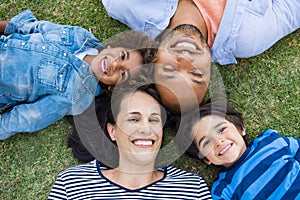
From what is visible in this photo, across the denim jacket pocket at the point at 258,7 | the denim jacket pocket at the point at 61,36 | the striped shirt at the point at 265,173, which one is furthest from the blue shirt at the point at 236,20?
the striped shirt at the point at 265,173

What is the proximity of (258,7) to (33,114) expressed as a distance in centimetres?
117

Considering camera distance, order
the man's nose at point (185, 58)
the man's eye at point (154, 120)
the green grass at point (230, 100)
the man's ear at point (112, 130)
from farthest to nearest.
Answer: the green grass at point (230, 100) → the man's ear at point (112, 130) → the man's eye at point (154, 120) → the man's nose at point (185, 58)

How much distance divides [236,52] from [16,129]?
1123 mm

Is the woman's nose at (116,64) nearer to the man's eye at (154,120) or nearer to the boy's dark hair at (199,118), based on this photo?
the man's eye at (154,120)

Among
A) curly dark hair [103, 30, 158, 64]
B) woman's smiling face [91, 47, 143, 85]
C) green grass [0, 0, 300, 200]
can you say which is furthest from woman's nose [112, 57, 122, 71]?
green grass [0, 0, 300, 200]

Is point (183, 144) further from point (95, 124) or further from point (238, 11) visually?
point (238, 11)

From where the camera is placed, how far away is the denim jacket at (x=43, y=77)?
1877 mm

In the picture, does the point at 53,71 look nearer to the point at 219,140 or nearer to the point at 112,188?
the point at 112,188

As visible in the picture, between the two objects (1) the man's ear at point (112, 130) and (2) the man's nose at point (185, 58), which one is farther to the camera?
(1) the man's ear at point (112, 130)

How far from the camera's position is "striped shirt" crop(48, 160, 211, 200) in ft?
6.03

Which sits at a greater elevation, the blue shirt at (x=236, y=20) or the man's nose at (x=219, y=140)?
the blue shirt at (x=236, y=20)

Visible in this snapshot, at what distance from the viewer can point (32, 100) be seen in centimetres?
197

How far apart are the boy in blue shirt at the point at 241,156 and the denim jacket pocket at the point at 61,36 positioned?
677 millimetres

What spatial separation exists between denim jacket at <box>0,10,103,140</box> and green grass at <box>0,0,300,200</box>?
131mm
